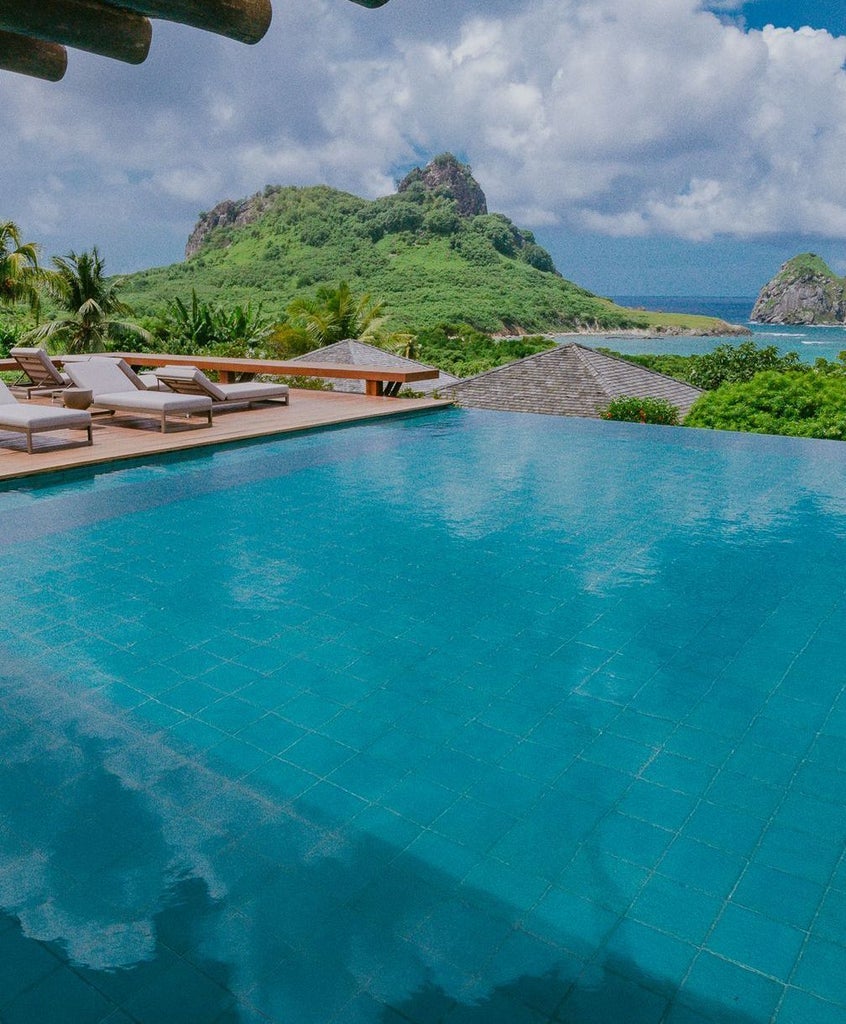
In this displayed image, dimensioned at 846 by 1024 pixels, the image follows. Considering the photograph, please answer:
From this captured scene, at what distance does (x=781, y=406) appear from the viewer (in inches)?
611

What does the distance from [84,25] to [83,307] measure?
994 inches

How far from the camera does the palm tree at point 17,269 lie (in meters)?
22.9

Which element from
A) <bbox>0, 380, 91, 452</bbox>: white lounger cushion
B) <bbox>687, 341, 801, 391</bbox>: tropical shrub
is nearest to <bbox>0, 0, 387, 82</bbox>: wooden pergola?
<bbox>0, 380, 91, 452</bbox>: white lounger cushion

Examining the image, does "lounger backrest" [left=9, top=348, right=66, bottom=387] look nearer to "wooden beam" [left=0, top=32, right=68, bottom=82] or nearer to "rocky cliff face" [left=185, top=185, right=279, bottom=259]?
"wooden beam" [left=0, top=32, right=68, bottom=82]

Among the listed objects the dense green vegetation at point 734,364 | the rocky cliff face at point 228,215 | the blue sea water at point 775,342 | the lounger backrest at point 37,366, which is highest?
the rocky cliff face at point 228,215

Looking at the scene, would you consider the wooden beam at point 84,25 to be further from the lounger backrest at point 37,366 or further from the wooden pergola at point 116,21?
the lounger backrest at point 37,366

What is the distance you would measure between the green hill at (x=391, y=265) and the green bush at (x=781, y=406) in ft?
142

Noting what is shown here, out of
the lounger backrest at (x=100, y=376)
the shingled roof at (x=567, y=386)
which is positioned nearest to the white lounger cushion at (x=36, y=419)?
the lounger backrest at (x=100, y=376)

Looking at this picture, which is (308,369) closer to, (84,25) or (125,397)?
(125,397)

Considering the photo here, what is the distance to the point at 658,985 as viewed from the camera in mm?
2406

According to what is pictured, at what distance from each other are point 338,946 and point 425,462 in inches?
287

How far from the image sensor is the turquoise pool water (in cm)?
243

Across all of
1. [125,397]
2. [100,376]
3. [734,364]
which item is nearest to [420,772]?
[125,397]

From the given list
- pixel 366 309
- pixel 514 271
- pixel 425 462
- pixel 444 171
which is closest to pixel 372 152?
pixel 444 171
